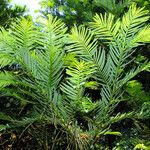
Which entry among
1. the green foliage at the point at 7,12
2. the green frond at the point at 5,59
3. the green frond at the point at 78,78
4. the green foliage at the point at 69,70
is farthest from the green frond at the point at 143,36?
the green foliage at the point at 7,12

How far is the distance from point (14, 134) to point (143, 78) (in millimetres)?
1313

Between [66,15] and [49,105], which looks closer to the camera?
[49,105]

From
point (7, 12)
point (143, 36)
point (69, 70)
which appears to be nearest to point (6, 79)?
point (69, 70)

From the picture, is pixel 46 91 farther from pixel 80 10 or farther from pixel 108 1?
pixel 80 10

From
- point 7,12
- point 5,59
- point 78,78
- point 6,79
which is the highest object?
point 7,12

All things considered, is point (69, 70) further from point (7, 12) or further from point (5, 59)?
point (7, 12)

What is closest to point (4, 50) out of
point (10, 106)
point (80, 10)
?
point (10, 106)

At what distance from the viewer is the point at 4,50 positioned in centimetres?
227

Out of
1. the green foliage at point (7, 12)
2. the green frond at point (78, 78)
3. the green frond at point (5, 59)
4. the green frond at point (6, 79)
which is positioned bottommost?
the green frond at point (78, 78)

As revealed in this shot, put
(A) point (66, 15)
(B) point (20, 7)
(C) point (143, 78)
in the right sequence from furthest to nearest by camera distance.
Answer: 1. (B) point (20, 7)
2. (A) point (66, 15)
3. (C) point (143, 78)

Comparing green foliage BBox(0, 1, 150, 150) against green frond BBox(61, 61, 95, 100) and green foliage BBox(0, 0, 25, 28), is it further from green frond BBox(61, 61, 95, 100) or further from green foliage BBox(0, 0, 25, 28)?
green foliage BBox(0, 0, 25, 28)

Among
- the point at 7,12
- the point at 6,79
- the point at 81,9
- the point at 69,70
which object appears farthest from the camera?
the point at 7,12

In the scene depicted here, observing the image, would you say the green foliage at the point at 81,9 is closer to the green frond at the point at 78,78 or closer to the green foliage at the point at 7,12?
the green foliage at the point at 7,12

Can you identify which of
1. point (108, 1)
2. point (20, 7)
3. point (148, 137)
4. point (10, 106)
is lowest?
point (148, 137)
